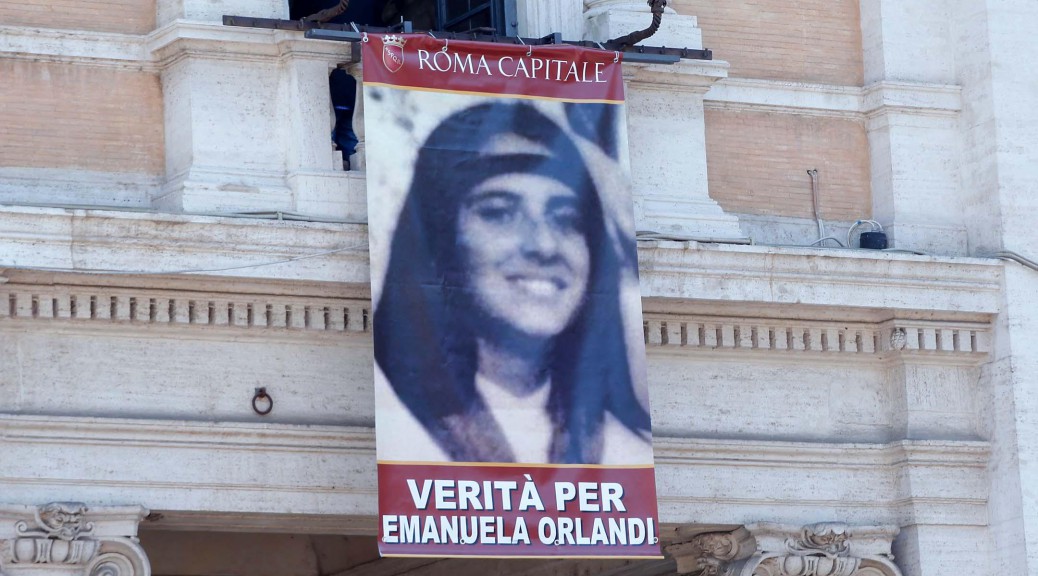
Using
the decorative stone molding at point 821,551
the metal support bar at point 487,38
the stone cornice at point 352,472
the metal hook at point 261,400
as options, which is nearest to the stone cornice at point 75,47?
the metal support bar at point 487,38

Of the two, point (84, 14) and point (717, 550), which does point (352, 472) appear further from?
point (84, 14)

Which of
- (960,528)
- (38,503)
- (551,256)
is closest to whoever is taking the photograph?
(38,503)

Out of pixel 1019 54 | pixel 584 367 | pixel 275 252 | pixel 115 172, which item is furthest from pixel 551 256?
pixel 1019 54

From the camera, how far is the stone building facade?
12453mm

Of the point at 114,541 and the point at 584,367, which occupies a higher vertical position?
the point at 584,367

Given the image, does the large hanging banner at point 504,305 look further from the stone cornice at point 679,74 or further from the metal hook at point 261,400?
the metal hook at point 261,400

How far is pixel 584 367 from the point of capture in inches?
512

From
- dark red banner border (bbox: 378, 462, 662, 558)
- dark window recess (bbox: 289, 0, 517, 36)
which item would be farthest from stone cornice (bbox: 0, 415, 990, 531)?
dark window recess (bbox: 289, 0, 517, 36)

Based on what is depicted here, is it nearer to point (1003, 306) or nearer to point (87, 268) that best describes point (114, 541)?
point (87, 268)

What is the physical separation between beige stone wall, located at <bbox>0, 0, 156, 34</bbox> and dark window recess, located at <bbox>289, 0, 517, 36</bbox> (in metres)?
1.53

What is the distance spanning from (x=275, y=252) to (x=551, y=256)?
1.42 meters

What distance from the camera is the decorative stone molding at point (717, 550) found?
13688mm

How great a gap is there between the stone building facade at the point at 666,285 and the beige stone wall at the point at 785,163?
0.02 meters

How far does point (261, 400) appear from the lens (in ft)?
41.9
